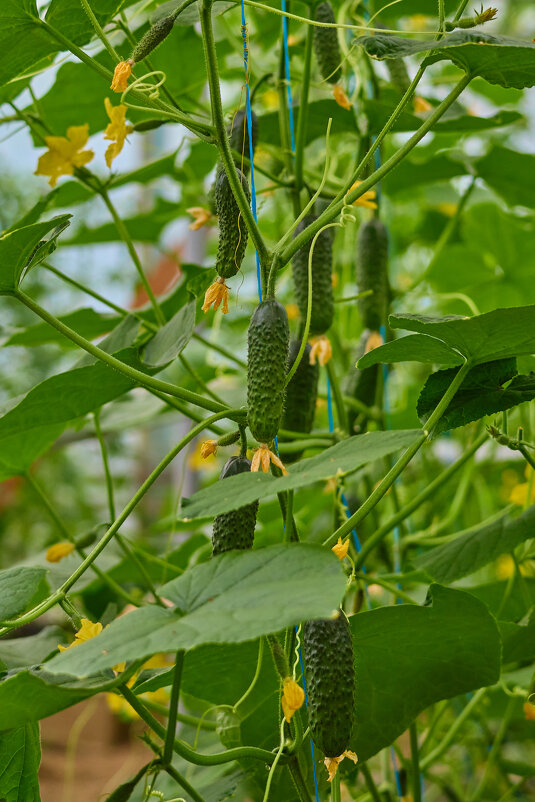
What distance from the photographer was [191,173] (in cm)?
125

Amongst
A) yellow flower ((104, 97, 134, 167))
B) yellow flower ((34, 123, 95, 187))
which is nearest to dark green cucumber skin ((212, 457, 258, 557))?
yellow flower ((104, 97, 134, 167))

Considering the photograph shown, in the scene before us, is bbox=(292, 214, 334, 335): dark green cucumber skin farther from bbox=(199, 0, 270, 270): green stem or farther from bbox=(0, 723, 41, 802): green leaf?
bbox=(0, 723, 41, 802): green leaf

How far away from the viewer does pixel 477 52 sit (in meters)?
0.64

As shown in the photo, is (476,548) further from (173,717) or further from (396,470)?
(173,717)

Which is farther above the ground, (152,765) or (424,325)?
(424,325)

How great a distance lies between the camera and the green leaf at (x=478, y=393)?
0.71m

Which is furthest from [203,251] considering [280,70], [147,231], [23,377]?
[23,377]

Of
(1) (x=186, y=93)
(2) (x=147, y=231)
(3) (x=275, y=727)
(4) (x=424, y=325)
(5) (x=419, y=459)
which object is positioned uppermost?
(1) (x=186, y=93)

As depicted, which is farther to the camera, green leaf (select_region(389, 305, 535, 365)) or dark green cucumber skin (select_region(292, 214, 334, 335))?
dark green cucumber skin (select_region(292, 214, 334, 335))

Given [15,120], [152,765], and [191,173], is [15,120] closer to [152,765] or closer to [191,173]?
[191,173]

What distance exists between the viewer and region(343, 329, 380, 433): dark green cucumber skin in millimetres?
1023

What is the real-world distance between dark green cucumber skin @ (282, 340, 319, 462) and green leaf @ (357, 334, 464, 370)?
0.51ft

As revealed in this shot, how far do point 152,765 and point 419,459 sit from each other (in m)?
1.13

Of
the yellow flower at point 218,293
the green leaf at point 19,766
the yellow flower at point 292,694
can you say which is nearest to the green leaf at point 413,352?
the yellow flower at point 218,293
